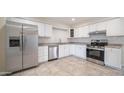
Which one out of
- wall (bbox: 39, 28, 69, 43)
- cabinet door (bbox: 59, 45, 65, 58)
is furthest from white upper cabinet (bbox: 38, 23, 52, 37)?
cabinet door (bbox: 59, 45, 65, 58)

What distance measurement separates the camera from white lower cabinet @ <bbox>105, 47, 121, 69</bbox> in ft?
10.3

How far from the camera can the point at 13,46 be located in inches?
110

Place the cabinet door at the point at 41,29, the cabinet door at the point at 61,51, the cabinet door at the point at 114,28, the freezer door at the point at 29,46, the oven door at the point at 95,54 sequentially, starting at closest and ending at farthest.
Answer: the freezer door at the point at 29,46, the cabinet door at the point at 114,28, the oven door at the point at 95,54, the cabinet door at the point at 41,29, the cabinet door at the point at 61,51

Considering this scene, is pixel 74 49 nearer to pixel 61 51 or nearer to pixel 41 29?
pixel 61 51

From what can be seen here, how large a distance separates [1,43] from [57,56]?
2803 mm

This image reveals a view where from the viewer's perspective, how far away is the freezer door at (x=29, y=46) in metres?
3.11

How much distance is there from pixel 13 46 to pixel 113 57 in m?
3.48

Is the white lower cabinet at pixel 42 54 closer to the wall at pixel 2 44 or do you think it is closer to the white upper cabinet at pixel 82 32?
the wall at pixel 2 44

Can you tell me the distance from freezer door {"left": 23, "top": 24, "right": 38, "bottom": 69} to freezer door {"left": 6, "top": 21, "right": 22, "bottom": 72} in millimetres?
180

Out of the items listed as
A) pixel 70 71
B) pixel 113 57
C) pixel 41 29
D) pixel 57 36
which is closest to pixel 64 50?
pixel 57 36

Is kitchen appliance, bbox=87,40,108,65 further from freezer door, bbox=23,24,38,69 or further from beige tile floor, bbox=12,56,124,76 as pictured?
freezer door, bbox=23,24,38,69

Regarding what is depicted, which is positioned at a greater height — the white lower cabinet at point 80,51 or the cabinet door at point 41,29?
the cabinet door at point 41,29

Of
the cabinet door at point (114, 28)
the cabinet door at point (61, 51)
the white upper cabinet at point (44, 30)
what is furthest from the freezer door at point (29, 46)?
the cabinet door at point (114, 28)

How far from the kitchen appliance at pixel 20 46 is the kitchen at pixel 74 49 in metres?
0.03
